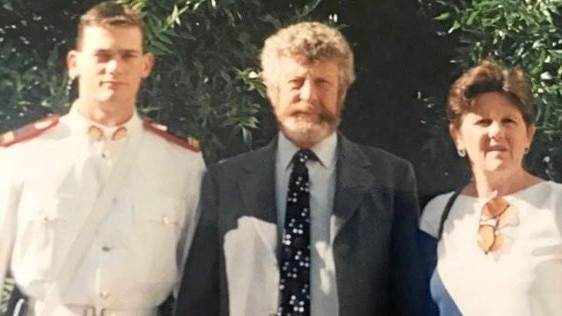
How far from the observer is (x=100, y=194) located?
99 cm

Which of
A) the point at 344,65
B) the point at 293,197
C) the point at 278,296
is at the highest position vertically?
the point at 344,65

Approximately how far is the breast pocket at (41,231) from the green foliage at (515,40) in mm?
432

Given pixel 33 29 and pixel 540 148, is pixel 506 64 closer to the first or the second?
pixel 540 148

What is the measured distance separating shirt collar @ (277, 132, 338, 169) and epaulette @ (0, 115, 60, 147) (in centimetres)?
26

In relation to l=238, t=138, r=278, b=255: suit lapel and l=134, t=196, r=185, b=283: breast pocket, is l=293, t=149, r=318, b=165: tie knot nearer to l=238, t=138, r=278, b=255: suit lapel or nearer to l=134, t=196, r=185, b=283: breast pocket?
l=238, t=138, r=278, b=255: suit lapel

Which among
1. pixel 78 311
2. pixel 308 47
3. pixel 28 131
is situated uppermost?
pixel 308 47

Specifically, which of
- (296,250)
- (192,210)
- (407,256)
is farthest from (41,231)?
(407,256)

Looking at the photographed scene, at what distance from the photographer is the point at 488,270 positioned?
0.99 meters

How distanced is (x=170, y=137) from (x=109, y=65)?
107 millimetres

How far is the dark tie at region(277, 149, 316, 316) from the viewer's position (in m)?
0.97

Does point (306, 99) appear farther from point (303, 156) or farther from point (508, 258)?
point (508, 258)

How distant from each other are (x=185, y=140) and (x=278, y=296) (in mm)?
210

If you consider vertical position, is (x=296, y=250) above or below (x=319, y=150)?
below

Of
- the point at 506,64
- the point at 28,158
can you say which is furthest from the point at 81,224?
the point at 506,64
